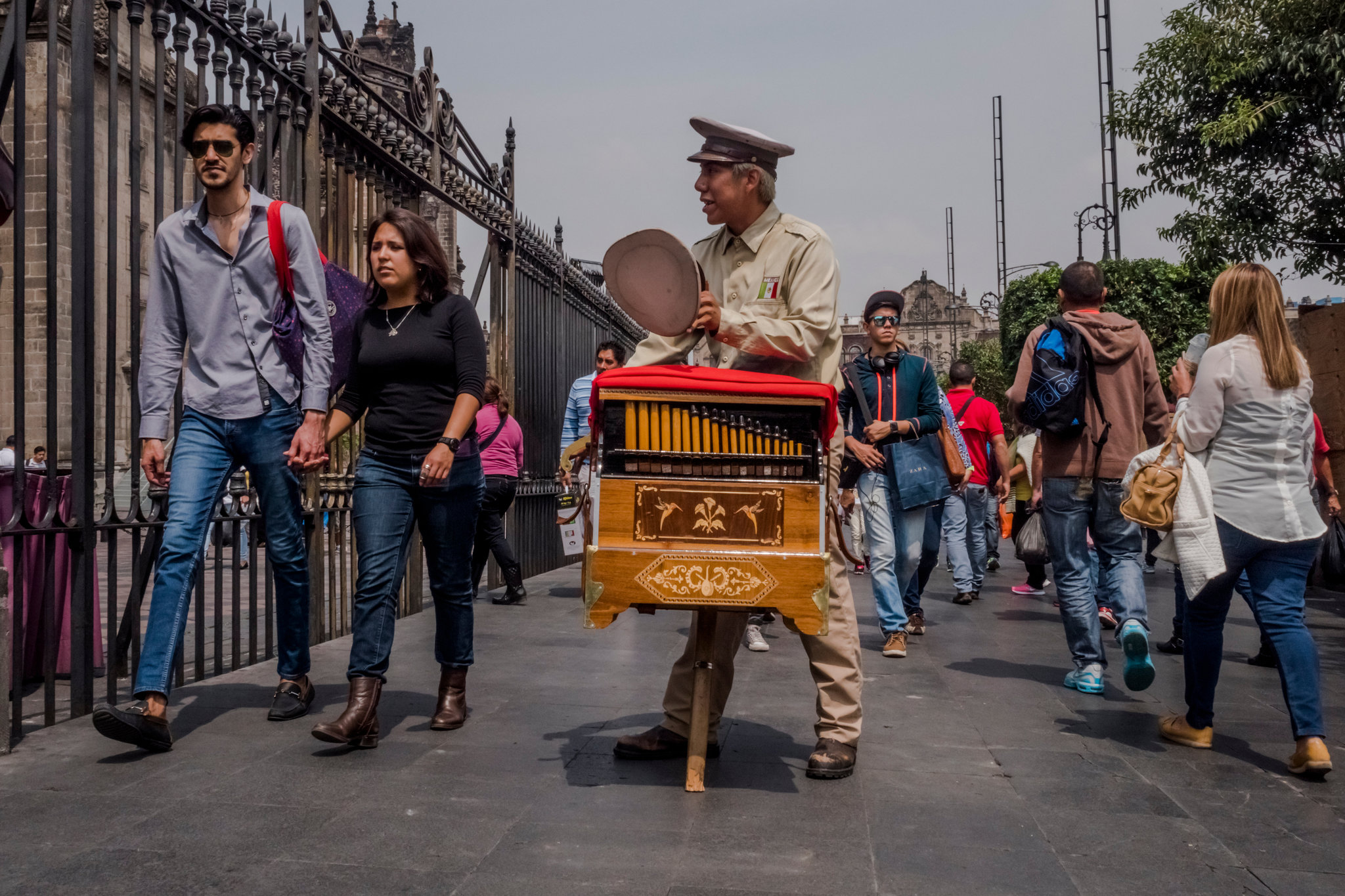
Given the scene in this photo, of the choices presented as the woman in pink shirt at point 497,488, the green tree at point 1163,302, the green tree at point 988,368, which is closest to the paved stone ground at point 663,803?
the woman in pink shirt at point 497,488

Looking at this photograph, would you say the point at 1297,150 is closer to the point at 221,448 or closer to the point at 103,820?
the point at 221,448

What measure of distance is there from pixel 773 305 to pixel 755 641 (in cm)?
355

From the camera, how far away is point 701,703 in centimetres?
396

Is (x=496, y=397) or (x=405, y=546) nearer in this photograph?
(x=405, y=546)

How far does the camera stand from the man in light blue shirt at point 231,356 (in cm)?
482

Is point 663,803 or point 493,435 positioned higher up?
point 493,435

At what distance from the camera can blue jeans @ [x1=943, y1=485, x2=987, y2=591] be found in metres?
10.6

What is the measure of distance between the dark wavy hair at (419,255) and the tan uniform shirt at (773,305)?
46.1 inches

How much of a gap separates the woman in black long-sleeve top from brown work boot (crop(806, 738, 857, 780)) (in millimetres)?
1535

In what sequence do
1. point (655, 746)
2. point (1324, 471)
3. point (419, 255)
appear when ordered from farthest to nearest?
point (1324, 471) < point (419, 255) < point (655, 746)

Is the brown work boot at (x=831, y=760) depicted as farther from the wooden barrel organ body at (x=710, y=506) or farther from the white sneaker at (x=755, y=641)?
the white sneaker at (x=755, y=641)

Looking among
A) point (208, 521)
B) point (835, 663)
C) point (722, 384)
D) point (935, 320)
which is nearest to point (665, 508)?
point (722, 384)

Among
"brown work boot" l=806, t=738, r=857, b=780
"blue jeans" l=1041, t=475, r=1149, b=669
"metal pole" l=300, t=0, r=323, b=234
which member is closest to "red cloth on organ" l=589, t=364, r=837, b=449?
"brown work boot" l=806, t=738, r=857, b=780

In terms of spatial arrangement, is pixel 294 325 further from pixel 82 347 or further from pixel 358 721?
pixel 358 721
